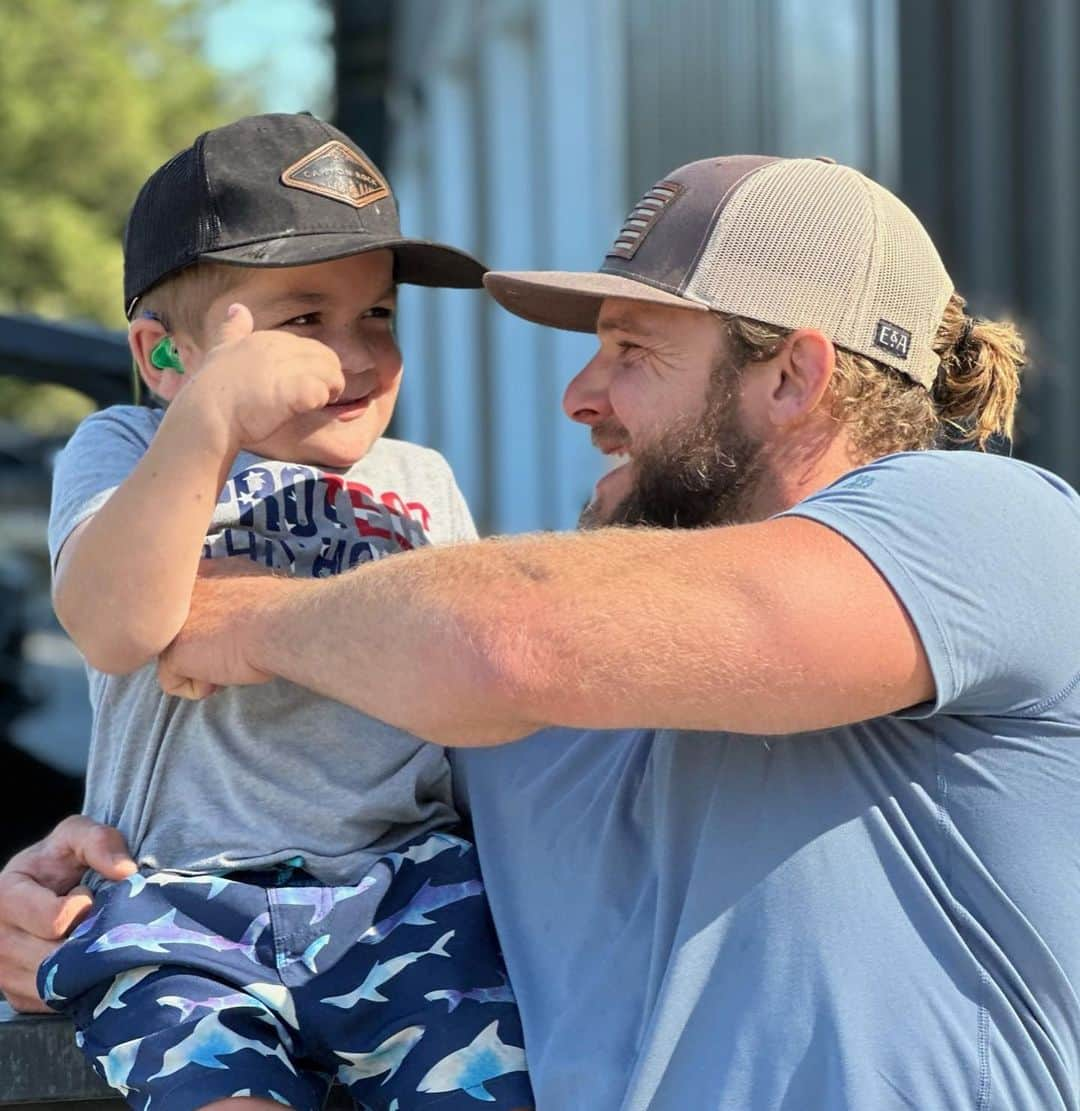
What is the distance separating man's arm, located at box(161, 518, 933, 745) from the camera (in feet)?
6.11

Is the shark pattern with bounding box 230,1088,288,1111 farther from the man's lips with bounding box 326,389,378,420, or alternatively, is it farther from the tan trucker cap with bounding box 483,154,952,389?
the tan trucker cap with bounding box 483,154,952,389

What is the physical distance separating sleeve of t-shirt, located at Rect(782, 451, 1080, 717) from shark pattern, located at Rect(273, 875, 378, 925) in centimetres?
69

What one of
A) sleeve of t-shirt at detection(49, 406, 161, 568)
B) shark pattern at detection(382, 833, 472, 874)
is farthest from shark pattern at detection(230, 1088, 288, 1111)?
sleeve of t-shirt at detection(49, 406, 161, 568)

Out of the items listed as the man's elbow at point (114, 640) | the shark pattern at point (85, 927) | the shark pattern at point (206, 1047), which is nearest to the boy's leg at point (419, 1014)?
the shark pattern at point (206, 1047)

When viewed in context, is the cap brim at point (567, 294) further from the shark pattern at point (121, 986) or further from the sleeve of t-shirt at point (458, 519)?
the shark pattern at point (121, 986)

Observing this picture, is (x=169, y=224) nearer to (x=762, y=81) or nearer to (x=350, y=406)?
(x=350, y=406)

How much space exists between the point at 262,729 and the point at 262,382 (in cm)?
46

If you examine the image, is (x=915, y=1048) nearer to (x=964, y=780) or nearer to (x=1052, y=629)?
(x=964, y=780)

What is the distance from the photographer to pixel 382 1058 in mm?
2121

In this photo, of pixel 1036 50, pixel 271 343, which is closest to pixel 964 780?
pixel 271 343

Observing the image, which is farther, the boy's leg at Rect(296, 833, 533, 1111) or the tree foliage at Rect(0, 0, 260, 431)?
the tree foliage at Rect(0, 0, 260, 431)

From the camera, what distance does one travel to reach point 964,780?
198 cm

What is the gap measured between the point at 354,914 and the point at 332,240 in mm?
845

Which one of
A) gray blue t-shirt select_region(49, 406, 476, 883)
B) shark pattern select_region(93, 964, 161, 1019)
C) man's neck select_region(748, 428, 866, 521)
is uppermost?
man's neck select_region(748, 428, 866, 521)
